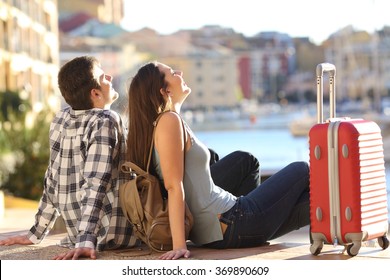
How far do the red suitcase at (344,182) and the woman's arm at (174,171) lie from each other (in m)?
0.40

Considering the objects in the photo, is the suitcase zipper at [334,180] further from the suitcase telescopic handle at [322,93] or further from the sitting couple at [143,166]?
the sitting couple at [143,166]

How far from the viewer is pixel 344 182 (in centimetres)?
274

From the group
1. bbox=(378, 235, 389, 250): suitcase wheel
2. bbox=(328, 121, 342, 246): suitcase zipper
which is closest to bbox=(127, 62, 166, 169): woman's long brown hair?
Answer: bbox=(328, 121, 342, 246): suitcase zipper

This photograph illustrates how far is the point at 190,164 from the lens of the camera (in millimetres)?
2900

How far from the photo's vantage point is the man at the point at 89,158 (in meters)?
2.94

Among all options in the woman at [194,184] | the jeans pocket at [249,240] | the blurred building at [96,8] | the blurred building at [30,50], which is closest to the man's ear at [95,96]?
the woman at [194,184]

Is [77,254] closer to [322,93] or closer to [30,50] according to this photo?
[322,93]

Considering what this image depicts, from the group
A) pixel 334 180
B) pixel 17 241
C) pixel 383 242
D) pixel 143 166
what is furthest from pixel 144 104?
pixel 383 242

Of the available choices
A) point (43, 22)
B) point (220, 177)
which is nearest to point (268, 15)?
point (43, 22)

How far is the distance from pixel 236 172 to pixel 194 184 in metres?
0.41

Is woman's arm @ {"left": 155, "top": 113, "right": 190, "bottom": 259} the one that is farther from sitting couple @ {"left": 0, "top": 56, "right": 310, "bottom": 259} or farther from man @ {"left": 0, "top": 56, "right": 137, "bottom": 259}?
man @ {"left": 0, "top": 56, "right": 137, "bottom": 259}

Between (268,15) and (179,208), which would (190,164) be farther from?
(268,15)

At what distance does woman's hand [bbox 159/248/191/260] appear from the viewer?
2.79 m
